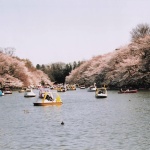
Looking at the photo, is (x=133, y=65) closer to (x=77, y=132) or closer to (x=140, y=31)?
(x=140, y=31)

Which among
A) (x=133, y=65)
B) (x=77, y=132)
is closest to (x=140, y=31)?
(x=133, y=65)

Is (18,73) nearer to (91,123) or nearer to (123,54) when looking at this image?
(123,54)

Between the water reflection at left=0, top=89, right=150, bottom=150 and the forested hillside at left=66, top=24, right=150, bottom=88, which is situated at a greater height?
the forested hillside at left=66, top=24, right=150, bottom=88

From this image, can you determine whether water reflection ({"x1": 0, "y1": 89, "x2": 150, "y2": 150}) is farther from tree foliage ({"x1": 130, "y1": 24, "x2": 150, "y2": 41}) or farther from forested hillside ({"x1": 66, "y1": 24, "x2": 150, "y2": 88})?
tree foliage ({"x1": 130, "y1": 24, "x2": 150, "y2": 41})

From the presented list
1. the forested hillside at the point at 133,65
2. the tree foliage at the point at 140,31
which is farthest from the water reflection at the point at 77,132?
the tree foliage at the point at 140,31

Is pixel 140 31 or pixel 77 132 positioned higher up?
pixel 140 31

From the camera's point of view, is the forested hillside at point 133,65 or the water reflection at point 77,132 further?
the forested hillside at point 133,65

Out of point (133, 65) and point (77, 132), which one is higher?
point (133, 65)

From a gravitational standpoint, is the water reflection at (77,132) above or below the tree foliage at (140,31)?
below

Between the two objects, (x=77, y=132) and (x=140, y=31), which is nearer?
(x=77, y=132)

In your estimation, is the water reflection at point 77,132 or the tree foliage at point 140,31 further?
the tree foliage at point 140,31

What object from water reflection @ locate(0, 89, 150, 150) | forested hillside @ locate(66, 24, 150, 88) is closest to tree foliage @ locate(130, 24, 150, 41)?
forested hillside @ locate(66, 24, 150, 88)

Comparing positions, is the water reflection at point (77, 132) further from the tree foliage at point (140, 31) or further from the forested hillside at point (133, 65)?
the tree foliage at point (140, 31)

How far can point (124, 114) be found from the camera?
164 ft
